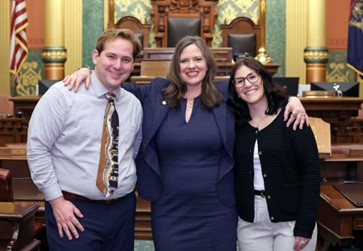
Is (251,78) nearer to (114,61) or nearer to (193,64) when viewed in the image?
(193,64)

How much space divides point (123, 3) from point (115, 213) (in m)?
8.23

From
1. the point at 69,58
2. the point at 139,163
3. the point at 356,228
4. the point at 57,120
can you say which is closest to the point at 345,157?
the point at 356,228

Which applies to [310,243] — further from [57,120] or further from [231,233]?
[57,120]

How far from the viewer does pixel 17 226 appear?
2.63 m

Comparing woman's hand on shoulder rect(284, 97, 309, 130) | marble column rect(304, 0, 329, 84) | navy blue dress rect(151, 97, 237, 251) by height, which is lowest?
navy blue dress rect(151, 97, 237, 251)

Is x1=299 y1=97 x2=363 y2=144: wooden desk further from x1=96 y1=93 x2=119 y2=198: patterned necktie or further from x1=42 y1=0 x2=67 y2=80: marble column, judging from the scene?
x1=42 y1=0 x2=67 y2=80: marble column

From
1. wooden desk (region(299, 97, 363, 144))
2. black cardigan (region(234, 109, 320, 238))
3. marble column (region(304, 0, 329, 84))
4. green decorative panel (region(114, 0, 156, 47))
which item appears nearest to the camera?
black cardigan (region(234, 109, 320, 238))

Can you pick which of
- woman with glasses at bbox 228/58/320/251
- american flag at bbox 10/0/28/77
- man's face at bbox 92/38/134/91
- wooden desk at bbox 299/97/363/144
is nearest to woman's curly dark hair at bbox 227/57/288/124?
woman with glasses at bbox 228/58/320/251

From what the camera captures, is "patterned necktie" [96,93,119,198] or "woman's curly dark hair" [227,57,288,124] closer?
"patterned necktie" [96,93,119,198]

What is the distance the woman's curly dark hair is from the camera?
2564 mm

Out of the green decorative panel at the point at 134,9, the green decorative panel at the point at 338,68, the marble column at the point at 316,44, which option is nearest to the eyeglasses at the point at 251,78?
the marble column at the point at 316,44

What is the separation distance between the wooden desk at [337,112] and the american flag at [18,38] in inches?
184

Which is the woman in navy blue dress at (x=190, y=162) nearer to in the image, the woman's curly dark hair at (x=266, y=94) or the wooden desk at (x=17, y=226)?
the woman's curly dark hair at (x=266, y=94)

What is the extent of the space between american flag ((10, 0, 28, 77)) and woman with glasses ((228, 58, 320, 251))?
6.54 meters
